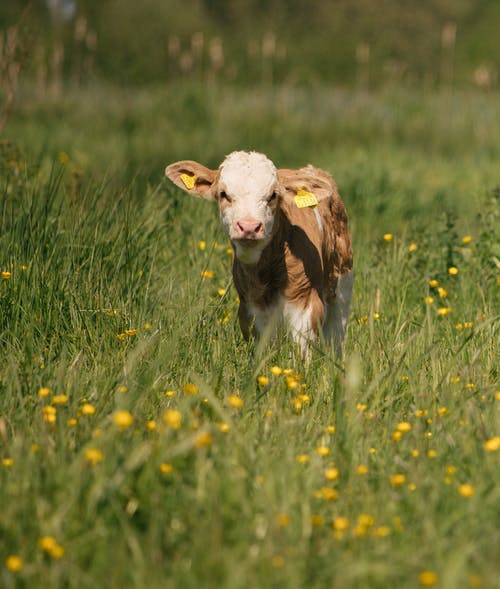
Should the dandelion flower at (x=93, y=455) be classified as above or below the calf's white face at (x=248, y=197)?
below

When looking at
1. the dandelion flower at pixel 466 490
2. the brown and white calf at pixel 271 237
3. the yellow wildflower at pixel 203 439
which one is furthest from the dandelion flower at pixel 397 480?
the brown and white calf at pixel 271 237

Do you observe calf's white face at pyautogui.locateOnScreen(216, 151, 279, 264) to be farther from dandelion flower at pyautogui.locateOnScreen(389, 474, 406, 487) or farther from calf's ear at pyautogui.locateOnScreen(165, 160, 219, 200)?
dandelion flower at pyautogui.locateOnScreen(389, 474, 406, 487)

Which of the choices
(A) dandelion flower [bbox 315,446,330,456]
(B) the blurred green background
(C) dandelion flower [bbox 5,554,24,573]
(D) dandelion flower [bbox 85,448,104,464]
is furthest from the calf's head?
(B) the blurred green background

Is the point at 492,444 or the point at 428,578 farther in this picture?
the point at 492,444

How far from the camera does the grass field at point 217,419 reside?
2.57m

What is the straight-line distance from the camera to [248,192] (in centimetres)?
434

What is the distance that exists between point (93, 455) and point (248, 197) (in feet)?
6.37

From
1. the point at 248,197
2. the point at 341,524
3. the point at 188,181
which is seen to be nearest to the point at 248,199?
the point at 248,197

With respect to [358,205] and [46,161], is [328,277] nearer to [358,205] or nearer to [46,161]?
[358,205]

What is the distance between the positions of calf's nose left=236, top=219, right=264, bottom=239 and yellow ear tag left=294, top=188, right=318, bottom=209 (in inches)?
22.0

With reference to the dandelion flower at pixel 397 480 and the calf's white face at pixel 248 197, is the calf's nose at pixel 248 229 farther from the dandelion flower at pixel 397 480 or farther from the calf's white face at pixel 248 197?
the dandelion flower at pixel 397 480

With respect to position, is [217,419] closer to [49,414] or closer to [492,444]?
[49,414]

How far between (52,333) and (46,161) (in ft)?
18.7

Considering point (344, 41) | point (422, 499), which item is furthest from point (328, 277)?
point (344, 41)
